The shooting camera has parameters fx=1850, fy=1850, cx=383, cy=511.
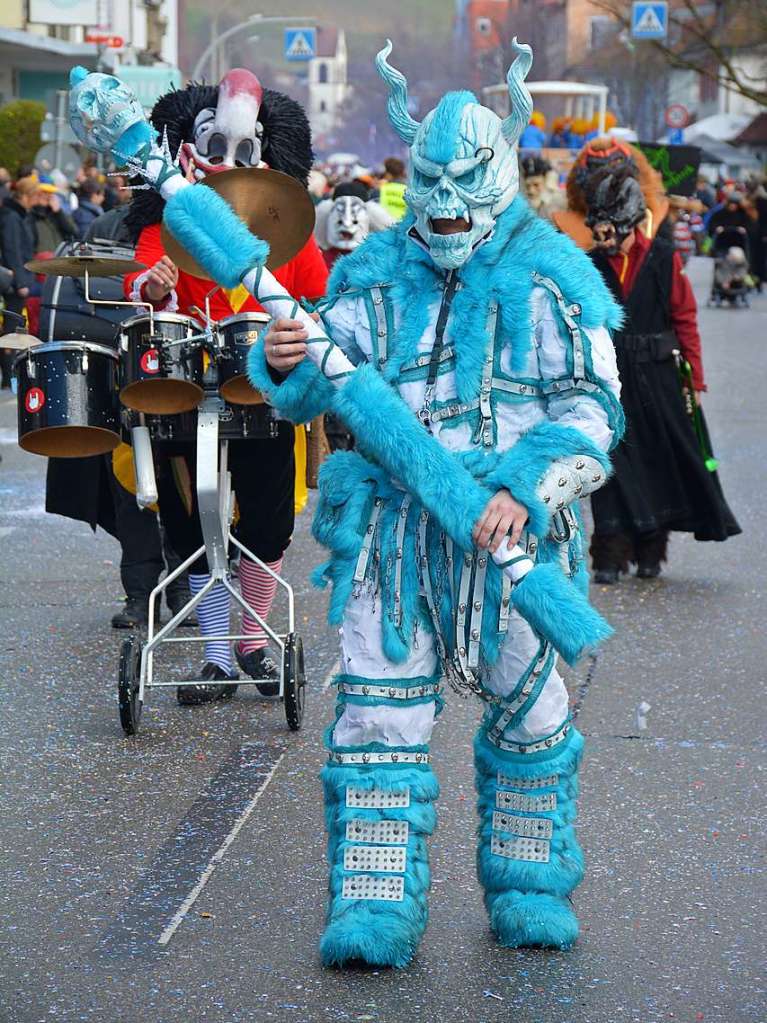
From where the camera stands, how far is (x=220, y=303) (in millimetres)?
5902

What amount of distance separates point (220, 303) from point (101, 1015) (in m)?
2.70

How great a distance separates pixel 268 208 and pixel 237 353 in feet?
1.43

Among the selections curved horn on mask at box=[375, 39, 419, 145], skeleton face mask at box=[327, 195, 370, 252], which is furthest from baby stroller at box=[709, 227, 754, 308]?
curved horn on mask at box=[375, 39, 419, 145]

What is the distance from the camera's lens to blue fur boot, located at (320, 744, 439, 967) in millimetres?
3932

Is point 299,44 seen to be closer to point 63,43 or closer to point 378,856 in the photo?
point 63,43

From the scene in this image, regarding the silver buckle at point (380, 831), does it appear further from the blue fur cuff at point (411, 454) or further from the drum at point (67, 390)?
the drum at point (67, 390)

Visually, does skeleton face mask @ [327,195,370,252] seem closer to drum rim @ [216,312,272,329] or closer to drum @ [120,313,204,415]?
drum @ [120,313,204,415]

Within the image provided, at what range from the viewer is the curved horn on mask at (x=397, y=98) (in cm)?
405

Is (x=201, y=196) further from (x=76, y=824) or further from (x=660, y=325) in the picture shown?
(x=660, y=325)

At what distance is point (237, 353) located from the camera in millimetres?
5496

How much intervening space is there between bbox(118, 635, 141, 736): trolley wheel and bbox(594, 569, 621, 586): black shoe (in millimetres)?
3062

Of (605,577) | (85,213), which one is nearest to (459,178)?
(605,577)

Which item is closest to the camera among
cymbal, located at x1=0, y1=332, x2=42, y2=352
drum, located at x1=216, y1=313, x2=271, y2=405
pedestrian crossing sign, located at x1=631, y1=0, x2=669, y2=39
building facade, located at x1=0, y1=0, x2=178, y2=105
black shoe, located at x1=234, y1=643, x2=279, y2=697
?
drum, located at x1=216, y1=313, x2=271, y2=405

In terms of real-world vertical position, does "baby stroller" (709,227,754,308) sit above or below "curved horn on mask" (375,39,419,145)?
below
